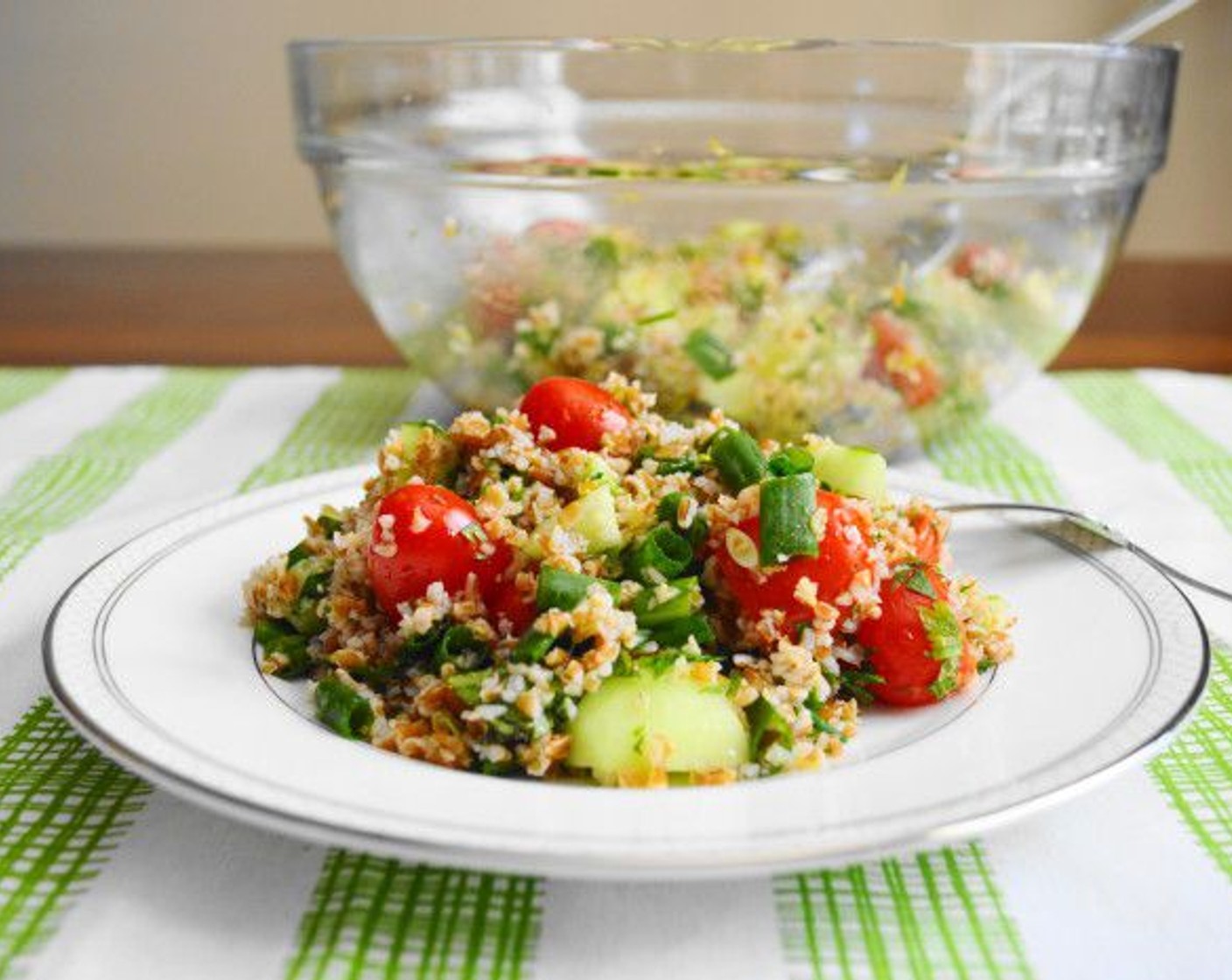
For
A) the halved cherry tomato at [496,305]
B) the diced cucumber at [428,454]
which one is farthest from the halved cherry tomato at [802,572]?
the halved cherry tomato at [496,305]

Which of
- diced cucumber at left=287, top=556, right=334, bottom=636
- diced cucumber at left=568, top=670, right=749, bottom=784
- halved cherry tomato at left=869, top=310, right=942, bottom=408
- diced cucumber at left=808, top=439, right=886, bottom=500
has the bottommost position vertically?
halved cherry tomato at left=869, top=310, right=942, bottom=408

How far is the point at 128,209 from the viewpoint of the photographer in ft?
14.1

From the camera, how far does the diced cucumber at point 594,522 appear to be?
1.09 metres

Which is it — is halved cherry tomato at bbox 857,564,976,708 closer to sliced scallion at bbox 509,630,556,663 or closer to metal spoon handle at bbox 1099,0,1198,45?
sliced scallion at bbox 509,630,556,663

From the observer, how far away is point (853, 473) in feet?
3.94

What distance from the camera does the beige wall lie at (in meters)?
3.94

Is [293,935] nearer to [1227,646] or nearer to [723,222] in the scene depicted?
[1227,646]

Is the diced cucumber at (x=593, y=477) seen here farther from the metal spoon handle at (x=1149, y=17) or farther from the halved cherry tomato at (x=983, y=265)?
the metal spoon handle at (x=1149, y=17)

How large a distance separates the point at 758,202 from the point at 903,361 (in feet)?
0.81

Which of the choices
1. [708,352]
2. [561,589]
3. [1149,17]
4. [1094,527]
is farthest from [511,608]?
[1149,17]

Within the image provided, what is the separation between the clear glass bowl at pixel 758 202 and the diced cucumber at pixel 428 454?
50cm

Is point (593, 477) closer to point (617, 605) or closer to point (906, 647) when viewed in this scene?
point (617, 605)

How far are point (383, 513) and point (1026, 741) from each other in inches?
18.2

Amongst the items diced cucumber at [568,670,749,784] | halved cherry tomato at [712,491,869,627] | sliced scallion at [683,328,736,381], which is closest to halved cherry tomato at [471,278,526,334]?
sliced scallion at [683,328,736,381]
